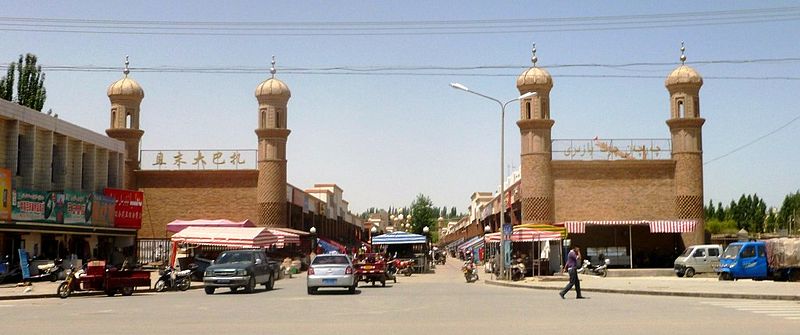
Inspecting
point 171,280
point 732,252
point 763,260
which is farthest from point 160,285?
point 763,260

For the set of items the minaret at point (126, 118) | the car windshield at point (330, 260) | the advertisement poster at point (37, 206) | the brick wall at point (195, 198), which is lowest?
the car windshield at point (330, 260)

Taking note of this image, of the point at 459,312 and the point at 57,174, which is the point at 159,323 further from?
the point at 57,174

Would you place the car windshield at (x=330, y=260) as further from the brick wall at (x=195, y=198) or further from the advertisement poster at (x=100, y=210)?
the brick wall at (x=195, y=198)

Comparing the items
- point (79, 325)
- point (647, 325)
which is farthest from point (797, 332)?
point (79, 325)

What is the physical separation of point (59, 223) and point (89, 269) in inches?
496

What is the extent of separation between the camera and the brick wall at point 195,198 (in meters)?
55.2

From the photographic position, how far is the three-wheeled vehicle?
85.3 feet

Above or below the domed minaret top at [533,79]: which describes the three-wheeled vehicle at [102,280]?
below

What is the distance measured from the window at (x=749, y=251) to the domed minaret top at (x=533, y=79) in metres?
19.0

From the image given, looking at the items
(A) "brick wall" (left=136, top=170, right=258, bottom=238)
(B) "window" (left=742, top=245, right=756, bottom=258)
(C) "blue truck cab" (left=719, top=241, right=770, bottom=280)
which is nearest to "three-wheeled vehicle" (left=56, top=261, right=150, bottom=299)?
(C) "blue truck cab" (left=719, top=241, right=770, bottom=280)

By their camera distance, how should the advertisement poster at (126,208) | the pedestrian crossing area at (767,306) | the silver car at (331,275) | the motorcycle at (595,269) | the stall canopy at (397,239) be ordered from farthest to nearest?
the stall canopy at (397,239), the advertisement poster at (126,208), the motorcycle at (595,269), the silver car at (331,275), the pedestrian crossing area at (767,306)

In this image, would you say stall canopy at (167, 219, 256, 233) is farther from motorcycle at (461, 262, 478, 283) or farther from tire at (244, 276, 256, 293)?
tire at (244, 276, 256, 293)

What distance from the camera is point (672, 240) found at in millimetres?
51188

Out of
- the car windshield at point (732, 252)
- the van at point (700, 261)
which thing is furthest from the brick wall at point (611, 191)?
the car windshield at point (732, 252)
